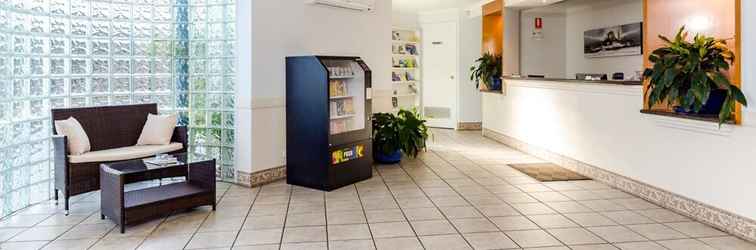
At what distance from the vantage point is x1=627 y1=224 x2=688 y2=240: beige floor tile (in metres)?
3.56

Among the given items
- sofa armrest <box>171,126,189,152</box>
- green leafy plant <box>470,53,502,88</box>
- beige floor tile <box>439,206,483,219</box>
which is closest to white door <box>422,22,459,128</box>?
green leafy plant <box>470,53,502,88</box>

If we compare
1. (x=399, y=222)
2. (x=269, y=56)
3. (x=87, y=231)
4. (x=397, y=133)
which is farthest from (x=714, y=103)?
(x=87, y=231)

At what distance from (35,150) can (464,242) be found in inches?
151

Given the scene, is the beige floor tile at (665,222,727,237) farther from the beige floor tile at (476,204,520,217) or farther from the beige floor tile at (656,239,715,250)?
the beige floor tile at (476,204,520,217)

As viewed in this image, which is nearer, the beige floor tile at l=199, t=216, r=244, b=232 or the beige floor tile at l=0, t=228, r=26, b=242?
the beige floor tile at l=0, t=228, r=26, b=242

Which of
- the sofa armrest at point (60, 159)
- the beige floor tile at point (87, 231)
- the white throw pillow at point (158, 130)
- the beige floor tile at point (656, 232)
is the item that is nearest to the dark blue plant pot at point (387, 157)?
the white throw pillow at point (158, 130)

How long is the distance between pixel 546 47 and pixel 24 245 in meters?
8.35

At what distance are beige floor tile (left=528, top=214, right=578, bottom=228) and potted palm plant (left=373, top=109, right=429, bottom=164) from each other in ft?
8.74

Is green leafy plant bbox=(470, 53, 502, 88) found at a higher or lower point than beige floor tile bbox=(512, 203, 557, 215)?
higher

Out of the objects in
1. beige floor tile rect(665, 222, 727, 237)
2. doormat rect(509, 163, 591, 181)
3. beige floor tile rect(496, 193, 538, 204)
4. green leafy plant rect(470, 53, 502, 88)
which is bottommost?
beige floor tile rect(665, 222, 727, 237)

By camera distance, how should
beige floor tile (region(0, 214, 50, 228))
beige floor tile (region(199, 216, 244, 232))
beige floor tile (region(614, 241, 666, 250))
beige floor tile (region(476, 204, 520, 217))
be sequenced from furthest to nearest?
beige floor tile (region(476, 204, 520, 217))
beige floor tile (region(0, 214, 50, 228))
beige floor tile (region(199, 216, 244, 232))
beige floor tile (region(614, 241, 666, 250))

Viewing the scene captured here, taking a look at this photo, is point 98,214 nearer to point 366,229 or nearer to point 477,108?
point 366,229

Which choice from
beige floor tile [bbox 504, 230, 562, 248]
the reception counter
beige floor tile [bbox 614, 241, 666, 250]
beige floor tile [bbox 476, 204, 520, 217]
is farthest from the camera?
beige floor tile [bbox 476, 204, 520, 217]

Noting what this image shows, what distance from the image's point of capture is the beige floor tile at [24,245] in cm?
343
